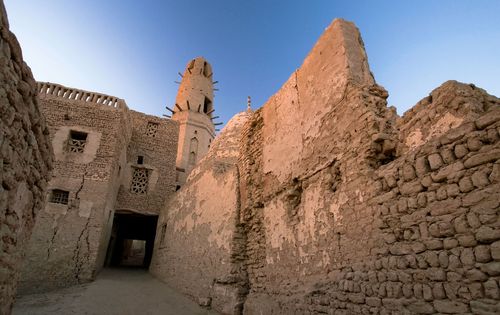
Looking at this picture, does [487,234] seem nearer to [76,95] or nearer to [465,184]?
[465,184]

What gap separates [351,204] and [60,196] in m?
10.8

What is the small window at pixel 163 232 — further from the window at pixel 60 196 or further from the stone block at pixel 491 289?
the stone block at pixel 491 289

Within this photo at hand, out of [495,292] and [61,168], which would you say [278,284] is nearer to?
[495,292]

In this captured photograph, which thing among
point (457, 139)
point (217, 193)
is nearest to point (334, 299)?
Answer: point (457, 139)

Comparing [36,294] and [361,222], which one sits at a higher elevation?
[361,222]

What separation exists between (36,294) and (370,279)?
32.8ft

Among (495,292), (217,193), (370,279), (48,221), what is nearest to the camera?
(495,292)

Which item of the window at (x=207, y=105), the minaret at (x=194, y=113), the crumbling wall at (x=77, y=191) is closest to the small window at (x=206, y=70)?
the minaret at (x=194, y=113)

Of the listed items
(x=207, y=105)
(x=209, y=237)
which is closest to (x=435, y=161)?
(x=209, y=237)

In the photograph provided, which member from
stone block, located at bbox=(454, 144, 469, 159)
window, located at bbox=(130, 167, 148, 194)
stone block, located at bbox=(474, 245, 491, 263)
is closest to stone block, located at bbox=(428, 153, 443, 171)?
stone block, located at bbox=(454, 144, 469, 159)

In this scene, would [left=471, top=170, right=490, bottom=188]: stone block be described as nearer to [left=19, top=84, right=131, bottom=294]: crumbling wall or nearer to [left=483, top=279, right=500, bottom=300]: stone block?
[left=483, top=279, right=500, bottom=300]: stone block

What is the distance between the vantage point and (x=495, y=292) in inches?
90.8

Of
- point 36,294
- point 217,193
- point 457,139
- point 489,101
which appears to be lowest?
point 36,294

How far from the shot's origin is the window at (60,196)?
10.9 metres
